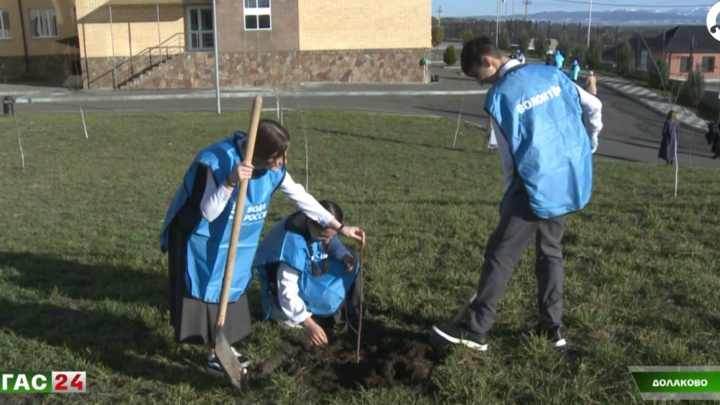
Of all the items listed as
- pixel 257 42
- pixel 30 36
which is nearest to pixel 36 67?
pixel 30 36

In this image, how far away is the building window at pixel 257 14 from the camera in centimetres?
3238

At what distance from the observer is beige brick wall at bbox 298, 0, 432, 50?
32906 millimetres

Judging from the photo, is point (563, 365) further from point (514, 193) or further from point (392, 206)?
point (392, 206)

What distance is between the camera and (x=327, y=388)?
3.62 metres

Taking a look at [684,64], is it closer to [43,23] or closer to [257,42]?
[257,42]

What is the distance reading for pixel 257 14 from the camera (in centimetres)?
3266

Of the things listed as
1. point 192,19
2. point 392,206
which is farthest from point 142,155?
point 192,19

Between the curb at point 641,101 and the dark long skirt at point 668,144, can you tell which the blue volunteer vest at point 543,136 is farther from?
the curb at point 641,101

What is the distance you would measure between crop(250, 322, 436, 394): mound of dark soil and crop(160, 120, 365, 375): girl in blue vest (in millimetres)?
304

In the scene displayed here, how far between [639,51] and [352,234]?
3822 centimetres

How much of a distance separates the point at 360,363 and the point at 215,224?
44.0 inches

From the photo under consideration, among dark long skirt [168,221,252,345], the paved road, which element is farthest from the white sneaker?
the paved road

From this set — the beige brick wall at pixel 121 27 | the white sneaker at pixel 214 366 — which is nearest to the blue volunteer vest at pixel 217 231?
the white sneaker at pixel 214 366

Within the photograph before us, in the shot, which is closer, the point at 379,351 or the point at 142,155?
the point at 379,351
